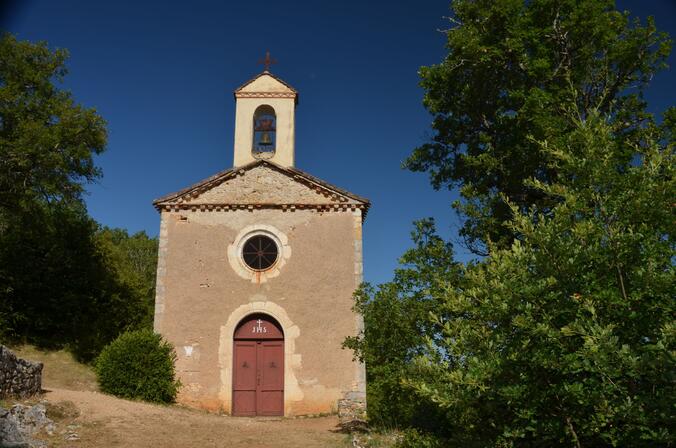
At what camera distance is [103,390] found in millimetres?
14023

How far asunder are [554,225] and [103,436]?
27.0ft

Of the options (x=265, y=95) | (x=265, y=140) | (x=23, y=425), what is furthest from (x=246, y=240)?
(x=23, y=425)

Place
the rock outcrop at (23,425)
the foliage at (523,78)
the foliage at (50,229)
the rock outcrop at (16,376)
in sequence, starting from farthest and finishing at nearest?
the foliage at (50,229), the foliage at (523,78), the rock outcrop at (16,376), the rock outcrop at (23,425)

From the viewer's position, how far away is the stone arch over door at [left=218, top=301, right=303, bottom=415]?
14555 millimetres

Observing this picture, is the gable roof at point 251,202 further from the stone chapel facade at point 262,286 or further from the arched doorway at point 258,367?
the arched doorway at point 258,367

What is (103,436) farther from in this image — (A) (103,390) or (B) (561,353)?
(B) (561,353)

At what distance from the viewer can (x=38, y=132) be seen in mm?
16297

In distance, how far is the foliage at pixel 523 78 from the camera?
508 inches

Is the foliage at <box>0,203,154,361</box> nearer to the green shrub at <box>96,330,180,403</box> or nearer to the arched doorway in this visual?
the green shrub at <box>96,330,180,403</box>

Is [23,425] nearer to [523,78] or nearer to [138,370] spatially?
[138,370]

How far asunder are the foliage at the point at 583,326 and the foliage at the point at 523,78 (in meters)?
6.55

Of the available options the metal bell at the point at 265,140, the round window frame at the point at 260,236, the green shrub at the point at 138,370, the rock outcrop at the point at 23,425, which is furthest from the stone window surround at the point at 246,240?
the rock outcrop at the point at 23,425

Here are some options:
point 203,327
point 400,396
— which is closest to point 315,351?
point 203,327

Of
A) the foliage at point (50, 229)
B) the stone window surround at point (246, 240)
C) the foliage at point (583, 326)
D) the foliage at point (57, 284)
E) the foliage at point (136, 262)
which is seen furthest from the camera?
the foliage at point (136, 262)
